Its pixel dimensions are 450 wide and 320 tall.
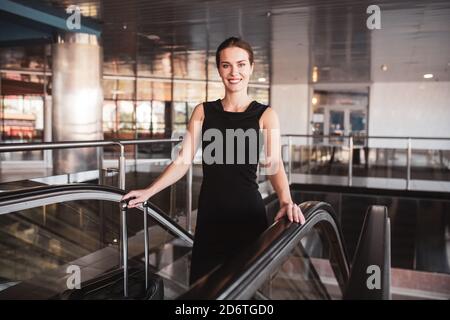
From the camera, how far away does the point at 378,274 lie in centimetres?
150

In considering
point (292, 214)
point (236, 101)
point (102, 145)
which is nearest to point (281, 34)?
point (102, 145)

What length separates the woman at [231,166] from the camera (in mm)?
1940

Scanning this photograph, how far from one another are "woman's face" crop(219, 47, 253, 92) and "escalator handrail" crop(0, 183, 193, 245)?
1.24 m

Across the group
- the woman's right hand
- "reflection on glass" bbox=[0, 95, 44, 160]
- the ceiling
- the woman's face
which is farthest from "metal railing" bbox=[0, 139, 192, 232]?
"reflection on glass" bbox=[0, 95, 44, 160]

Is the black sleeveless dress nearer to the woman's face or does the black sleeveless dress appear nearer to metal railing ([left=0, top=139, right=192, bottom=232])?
the woman's face

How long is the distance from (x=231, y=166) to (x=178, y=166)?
0.26 m

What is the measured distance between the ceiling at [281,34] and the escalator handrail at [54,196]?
521 cm

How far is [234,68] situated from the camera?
1.93 metres

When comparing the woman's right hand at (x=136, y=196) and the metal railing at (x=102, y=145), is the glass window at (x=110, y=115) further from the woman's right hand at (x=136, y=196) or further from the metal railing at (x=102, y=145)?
the woman's right hand at (x=136, y=196)

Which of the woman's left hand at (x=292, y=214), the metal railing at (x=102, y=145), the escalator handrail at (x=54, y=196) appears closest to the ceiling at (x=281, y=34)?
the metal railing at (x=102, y=145)

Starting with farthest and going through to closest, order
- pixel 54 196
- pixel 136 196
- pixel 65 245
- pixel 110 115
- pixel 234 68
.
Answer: pixel 110 115
pixel 65 245
pixel 54 196
pixel 136 196
pixel 234 68

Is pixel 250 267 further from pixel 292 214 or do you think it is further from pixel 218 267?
pixel 292 214

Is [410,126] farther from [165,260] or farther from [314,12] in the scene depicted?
[165,260]

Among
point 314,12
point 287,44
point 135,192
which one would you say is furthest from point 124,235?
point 287,44
